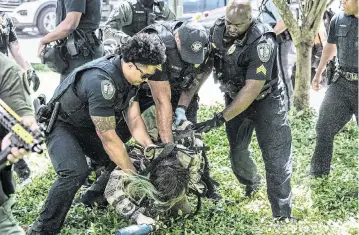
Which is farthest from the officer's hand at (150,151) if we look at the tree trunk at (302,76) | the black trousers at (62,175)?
the tree trunk at (302,76)

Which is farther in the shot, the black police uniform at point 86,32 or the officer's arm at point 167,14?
the officer's arm at point 167,14

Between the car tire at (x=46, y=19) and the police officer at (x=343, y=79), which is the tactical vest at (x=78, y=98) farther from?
the car tire at (x=46, y=19)

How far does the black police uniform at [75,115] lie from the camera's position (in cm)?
446

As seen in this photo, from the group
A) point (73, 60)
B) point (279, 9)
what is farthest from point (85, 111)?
point (279, 9)

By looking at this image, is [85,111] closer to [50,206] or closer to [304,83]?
[50,206]

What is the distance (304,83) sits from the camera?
8.36 m

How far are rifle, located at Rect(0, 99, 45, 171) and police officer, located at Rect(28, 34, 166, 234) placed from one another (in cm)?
120

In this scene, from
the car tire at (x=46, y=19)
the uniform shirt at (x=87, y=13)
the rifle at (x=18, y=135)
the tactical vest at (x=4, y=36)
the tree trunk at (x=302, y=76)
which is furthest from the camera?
the car tire at (x=46, y=19)

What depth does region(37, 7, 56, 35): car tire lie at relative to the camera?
13352 mm

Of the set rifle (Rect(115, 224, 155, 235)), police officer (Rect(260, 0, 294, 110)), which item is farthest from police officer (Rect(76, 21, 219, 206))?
police officer (Rect(260, 0, 294, 110))

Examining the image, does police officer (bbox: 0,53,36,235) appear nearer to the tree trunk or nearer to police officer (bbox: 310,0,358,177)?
police officer (bbox: 310,0,358,177)

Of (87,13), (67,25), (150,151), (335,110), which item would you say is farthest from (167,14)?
(150,151)

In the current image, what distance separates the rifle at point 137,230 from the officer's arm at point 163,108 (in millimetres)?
851

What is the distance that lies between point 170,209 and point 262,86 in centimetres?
124
